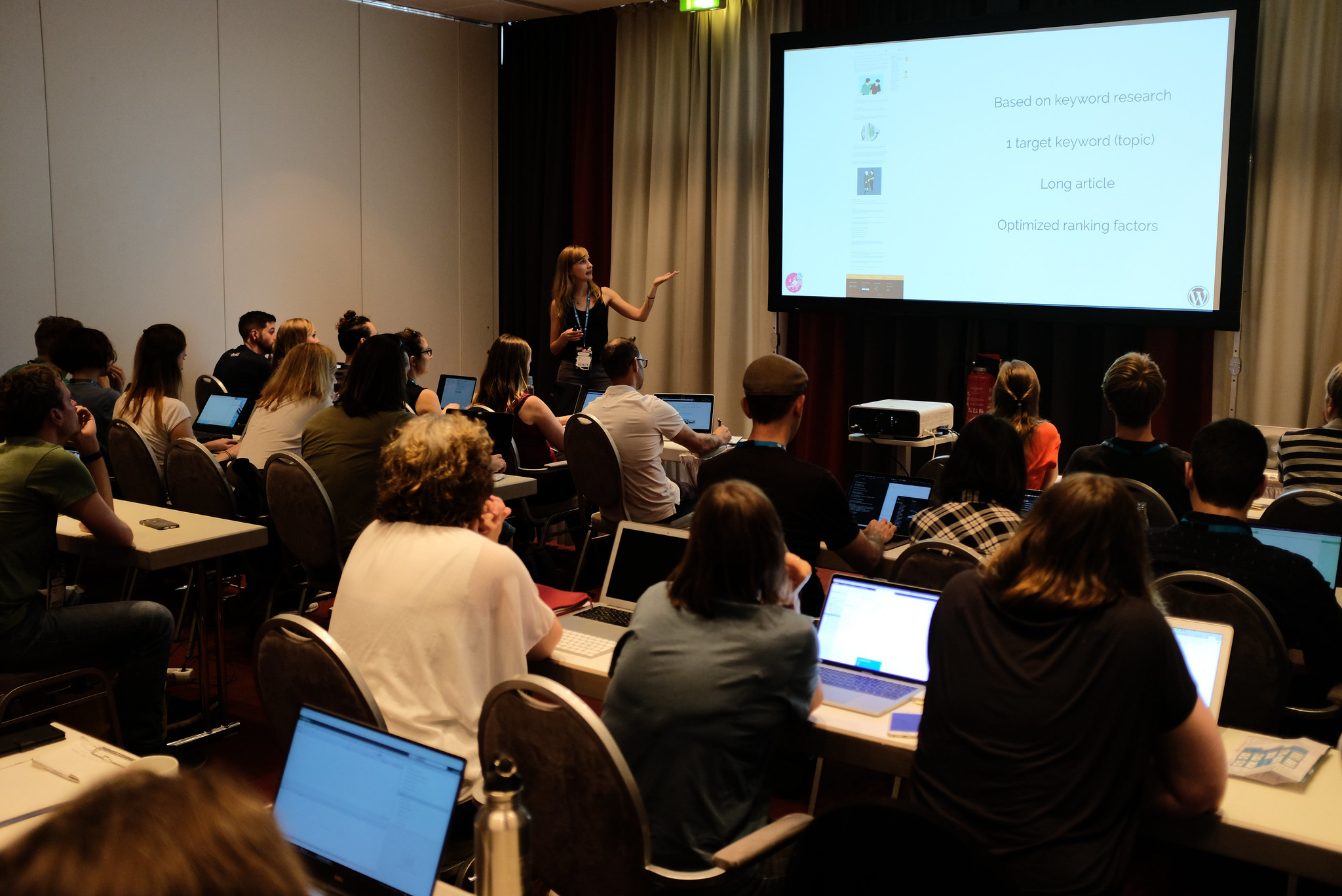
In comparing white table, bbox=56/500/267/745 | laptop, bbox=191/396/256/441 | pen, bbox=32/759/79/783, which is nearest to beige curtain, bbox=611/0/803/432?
laptop, bbox=191/396/256/441

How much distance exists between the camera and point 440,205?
875cm

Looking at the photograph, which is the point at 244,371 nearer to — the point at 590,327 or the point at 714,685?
the point at 590,327

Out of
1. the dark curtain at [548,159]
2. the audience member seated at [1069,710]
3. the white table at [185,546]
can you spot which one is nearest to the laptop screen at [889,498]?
the audience member seated at [1069,710]

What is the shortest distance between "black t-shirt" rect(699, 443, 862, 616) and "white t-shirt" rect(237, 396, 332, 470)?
2.28 meters

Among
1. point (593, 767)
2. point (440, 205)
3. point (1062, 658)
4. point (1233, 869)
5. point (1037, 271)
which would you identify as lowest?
point (1233, 869)

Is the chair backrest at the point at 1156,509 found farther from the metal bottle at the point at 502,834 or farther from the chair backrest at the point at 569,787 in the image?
the metal bottle at the point at 502,834

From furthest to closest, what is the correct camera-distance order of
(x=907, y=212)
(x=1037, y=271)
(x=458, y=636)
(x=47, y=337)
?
(x=907, y=212), (x=1037, y=271), (x=47, y=337), (x=458, y=636)

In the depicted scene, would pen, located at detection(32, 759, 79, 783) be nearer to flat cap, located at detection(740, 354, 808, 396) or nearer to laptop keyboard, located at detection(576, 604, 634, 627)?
laptop keyboard, located at detection(576, 604, 634, 627)

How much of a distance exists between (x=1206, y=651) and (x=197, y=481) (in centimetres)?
366

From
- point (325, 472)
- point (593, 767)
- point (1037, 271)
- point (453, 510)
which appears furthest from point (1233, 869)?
point (1037, 271)

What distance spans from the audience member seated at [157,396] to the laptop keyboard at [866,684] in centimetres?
329

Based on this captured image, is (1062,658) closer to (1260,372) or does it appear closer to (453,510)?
(453,510)

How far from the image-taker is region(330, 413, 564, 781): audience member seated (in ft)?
7.13

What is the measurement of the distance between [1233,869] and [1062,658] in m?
1.70
